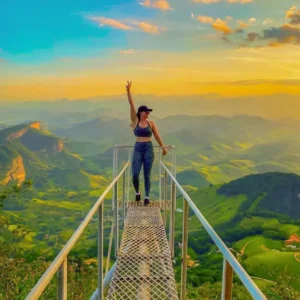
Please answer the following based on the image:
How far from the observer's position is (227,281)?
1.57 m

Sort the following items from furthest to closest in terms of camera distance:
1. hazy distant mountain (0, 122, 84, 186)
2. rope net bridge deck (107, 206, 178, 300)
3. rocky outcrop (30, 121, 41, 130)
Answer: rocky outcrop (30, 121, 41, 130), hazy distant mountain (0, 122, 84, 186), rope net bridge deck (107, 206, 178, 300)

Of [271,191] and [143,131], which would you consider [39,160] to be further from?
[143,131]

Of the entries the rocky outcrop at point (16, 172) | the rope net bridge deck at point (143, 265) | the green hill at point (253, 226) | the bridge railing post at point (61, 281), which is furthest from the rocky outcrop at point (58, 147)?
the bridge railing post at point (61, 281)

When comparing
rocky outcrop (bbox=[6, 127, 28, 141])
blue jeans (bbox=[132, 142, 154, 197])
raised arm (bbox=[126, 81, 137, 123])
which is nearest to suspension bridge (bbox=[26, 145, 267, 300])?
blue jeans (bbox=[132, 142, 154, 197])

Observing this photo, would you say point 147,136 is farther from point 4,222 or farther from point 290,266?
point 290,266

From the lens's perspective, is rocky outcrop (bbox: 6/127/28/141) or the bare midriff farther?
rocky outcrop (bbox: 6/127/28/141)

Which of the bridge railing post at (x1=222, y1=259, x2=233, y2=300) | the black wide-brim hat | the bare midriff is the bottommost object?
the bridge railing post at (x1=222, y1=259, x2=233, y2=300)

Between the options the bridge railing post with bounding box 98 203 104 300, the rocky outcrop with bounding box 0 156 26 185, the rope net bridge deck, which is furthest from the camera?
the rocky outcrop with bounding box 0 156 26 185

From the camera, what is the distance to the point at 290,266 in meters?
50.7

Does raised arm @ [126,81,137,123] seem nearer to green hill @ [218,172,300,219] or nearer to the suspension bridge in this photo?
the suspension bridge

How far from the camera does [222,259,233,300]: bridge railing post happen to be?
5.09 feet

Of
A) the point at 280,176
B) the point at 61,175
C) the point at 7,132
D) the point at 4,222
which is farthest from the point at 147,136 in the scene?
the point at 7,132

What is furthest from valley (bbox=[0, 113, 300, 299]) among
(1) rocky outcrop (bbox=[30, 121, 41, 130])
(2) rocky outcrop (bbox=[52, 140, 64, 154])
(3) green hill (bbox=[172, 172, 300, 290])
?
(1) rocky outcrop (bbox=[30, 121, 41, 130])

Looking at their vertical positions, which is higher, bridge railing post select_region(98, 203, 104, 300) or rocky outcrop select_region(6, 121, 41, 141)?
bridge railing post select_region(98, 203, 104, 300)
